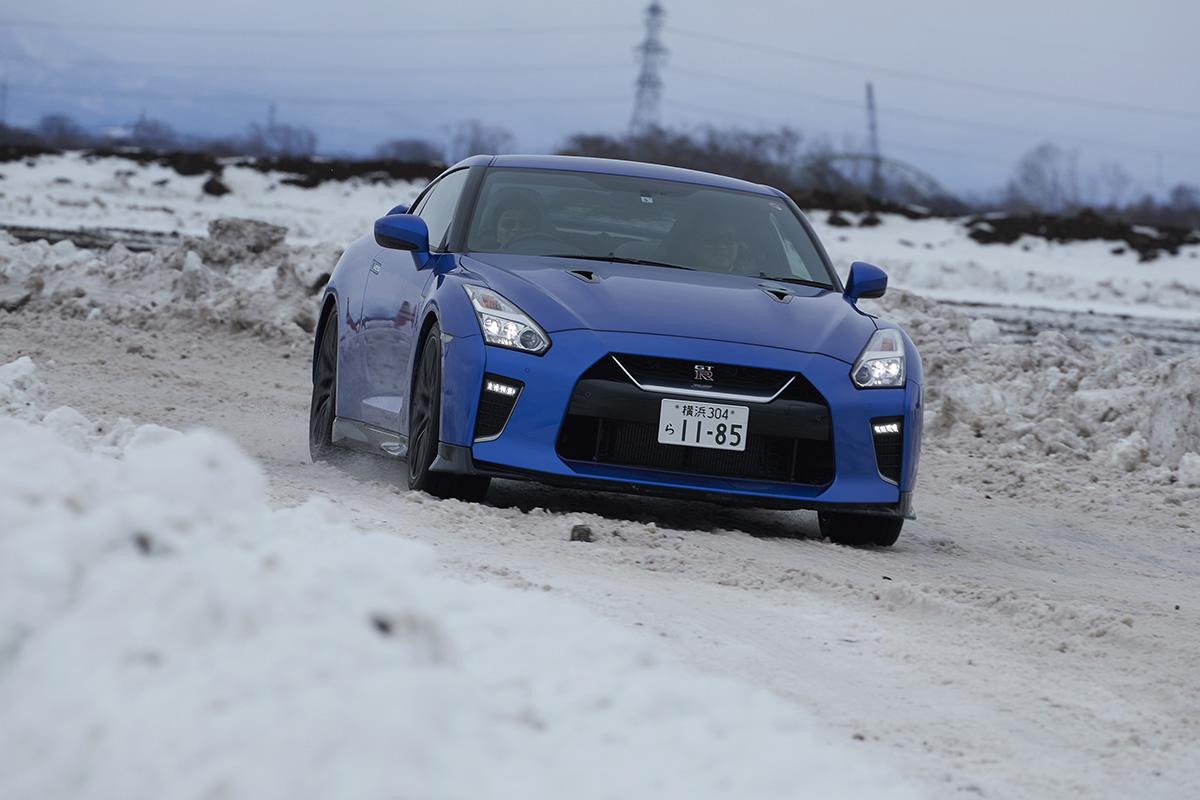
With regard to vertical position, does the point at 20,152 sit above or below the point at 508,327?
below

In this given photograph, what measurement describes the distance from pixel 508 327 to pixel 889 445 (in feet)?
5.09

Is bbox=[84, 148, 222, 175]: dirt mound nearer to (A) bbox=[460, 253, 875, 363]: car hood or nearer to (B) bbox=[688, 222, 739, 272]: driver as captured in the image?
(B) bbox=[688, 222, 739, 272]: driver

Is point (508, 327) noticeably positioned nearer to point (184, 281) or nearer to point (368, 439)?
point (368, 439)

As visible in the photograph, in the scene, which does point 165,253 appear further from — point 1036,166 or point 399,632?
point 1036,166

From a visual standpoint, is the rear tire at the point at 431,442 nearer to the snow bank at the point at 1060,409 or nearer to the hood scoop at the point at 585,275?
the hood scoop at the point at 585,275

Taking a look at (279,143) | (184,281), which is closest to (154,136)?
(279,143)

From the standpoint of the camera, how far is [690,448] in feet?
21.4

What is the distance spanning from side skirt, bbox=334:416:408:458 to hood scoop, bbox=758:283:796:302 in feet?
5.21

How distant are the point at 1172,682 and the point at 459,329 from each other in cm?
295

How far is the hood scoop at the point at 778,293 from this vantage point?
281 inches

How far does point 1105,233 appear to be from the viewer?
44.6 m

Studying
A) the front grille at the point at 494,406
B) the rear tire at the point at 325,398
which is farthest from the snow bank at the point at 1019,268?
the front grille at the point at 494,406

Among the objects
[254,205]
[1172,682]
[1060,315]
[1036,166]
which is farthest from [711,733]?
[1036,166]

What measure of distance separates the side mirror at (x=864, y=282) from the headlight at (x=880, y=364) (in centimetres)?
63
